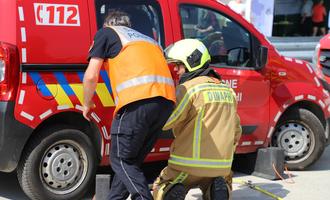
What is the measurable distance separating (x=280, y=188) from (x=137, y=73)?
2565 millimetres

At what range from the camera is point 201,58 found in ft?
14.9

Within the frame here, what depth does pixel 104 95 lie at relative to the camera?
514cm

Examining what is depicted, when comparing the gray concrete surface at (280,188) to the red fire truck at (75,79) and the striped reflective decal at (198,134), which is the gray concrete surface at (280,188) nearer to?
the red fire truck at (75,79)

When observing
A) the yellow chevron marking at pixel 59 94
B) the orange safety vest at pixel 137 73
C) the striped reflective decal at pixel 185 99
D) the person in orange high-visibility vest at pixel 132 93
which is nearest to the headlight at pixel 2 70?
the yellow chevron marking at pixel 59 94

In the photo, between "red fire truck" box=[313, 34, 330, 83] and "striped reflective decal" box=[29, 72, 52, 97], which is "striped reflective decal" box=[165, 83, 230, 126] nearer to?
"striped reflective decal" box=[29, 72, 52, 97]

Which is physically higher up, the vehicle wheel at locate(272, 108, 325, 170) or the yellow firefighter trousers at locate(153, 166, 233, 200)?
the yellow firefighter trousers at locate(153, 166, 233, 200)

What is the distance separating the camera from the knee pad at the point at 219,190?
453 centimetres

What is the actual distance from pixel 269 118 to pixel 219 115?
1.93 meters

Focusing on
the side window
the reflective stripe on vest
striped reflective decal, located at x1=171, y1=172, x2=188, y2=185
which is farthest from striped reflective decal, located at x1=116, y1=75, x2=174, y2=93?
the side window

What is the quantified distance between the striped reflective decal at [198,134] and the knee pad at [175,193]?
0.87ft

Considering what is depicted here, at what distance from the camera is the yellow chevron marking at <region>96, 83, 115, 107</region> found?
16.8 feet

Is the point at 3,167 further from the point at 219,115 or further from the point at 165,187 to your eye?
the point at 219,115

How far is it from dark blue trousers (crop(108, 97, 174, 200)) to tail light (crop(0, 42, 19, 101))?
962mm

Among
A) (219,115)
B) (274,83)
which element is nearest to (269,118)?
(274,83)
